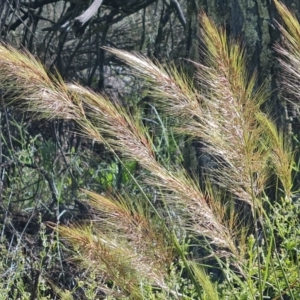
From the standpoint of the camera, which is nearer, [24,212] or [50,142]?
[24,212]

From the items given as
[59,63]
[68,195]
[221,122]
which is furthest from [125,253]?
[68,195]

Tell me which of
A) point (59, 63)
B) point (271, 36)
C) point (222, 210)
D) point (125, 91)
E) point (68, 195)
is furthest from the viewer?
point (125, 91)

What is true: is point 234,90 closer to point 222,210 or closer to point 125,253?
point 222,210

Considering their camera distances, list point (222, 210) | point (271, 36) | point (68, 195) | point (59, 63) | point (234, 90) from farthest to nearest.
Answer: point (68, 195)
point (59, 63)
point (271, 36)
point (222, 210)
point (234, 90)

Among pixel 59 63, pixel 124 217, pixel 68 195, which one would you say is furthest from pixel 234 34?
pixel 68 195

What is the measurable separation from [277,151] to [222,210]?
22cm

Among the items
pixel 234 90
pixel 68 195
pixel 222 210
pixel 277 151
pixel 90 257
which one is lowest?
pixel 68 195

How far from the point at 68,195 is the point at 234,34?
1817 mm

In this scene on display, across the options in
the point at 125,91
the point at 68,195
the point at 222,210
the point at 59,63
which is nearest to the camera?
the point at 222,210

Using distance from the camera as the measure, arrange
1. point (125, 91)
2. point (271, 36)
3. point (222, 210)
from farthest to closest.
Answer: point (125, 91), point (271, 36), point (222, 210)

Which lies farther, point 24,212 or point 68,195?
point 68,195

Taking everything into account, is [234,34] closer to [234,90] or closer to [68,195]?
[234,90]

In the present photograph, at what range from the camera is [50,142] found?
17.6 ft

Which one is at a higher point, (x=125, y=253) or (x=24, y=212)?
(x=125, y=253)
